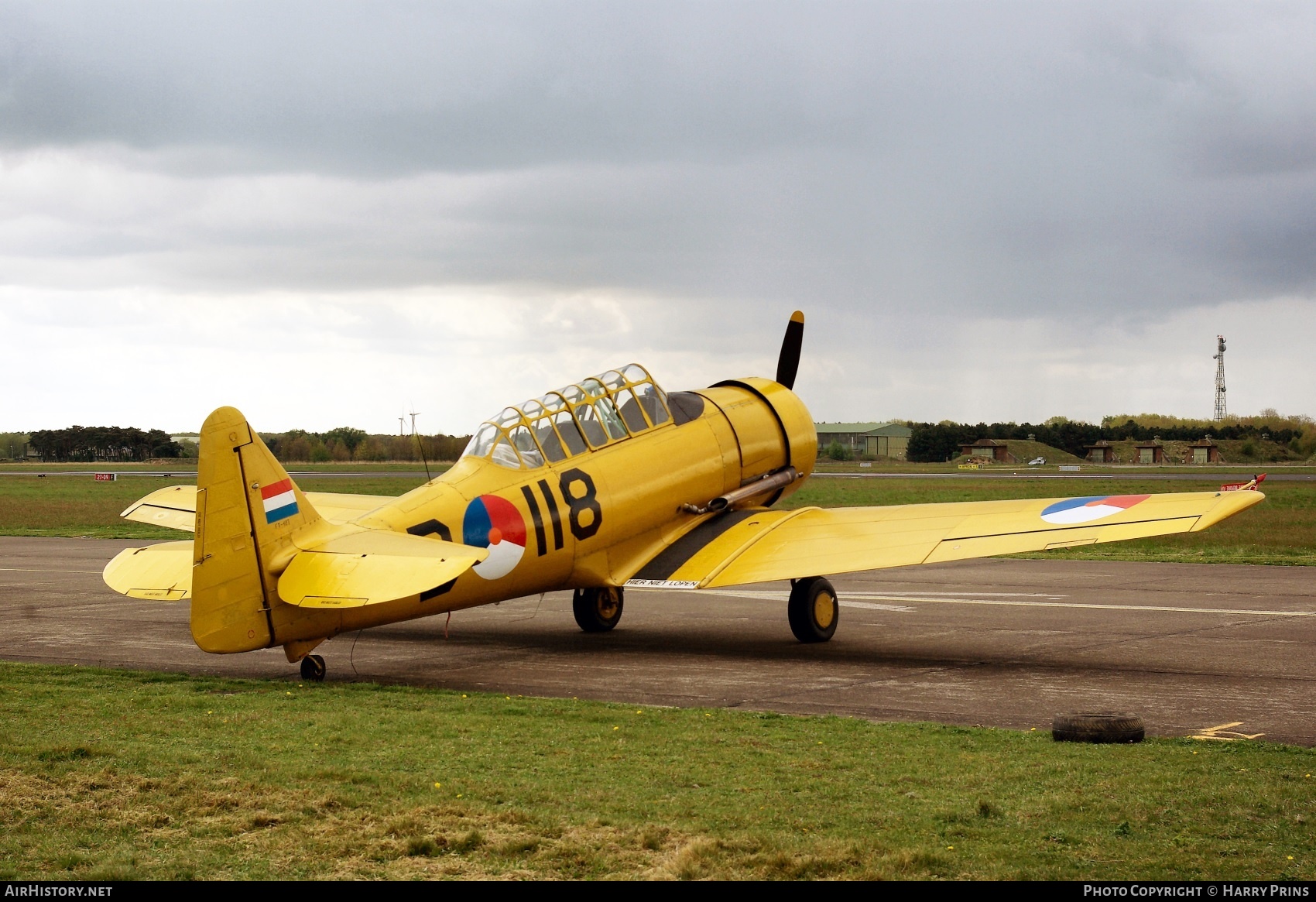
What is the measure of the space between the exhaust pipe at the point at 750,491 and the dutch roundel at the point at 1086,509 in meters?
3.90

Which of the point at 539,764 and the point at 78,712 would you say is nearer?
the point at 539,764

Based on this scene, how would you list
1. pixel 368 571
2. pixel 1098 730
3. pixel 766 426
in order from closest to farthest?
pixel 1098 730, pixel 368 571, pixel 766 426

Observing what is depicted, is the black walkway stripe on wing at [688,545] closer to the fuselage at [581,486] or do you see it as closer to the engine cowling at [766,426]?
the fuselage at [581,486]

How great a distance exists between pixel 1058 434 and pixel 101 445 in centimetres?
10573

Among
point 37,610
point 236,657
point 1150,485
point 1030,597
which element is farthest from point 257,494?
point 1150,485

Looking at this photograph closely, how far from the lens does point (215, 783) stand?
6.43 meters

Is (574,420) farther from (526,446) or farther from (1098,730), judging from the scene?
(1098,730)

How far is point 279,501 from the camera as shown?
10094mm

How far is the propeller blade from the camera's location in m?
18.0

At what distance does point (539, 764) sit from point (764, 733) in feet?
5.77

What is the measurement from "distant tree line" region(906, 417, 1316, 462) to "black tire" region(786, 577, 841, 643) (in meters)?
113

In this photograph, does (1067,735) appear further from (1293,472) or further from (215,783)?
(1293,472)

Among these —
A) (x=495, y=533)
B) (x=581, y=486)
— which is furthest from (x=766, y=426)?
(x=495, y=533)
